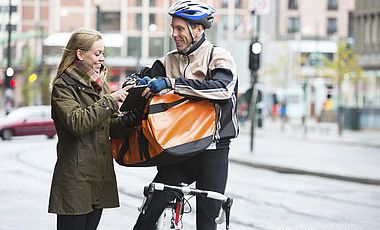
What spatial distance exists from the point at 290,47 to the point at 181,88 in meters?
82.4

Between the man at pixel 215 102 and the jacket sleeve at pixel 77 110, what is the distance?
0.87ft

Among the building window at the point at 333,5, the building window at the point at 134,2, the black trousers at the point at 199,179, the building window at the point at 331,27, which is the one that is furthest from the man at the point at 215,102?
the building window at the point at 333,5

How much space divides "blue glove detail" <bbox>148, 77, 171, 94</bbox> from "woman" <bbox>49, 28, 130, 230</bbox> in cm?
22

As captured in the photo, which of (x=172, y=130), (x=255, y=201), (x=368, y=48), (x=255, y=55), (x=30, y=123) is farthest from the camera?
(x=368, y=48)

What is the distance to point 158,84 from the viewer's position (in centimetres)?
494

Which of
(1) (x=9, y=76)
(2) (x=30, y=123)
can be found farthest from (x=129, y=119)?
(2) (x=30, y=123)

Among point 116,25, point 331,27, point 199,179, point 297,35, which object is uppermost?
point 331,27

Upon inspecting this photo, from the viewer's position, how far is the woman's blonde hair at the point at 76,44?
507cm

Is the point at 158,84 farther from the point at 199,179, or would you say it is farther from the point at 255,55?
the point at 255,55

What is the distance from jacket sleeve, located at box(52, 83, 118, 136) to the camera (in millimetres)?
4867

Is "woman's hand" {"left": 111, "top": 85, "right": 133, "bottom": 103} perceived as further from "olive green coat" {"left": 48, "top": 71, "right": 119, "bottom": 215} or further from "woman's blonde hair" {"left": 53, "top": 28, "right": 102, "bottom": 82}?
"woman's blonde hair" {"left": 53, "top": 28, "right": 102, "bottom": 82}

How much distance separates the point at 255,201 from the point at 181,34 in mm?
8025

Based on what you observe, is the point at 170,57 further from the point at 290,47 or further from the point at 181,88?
the point at 290,47

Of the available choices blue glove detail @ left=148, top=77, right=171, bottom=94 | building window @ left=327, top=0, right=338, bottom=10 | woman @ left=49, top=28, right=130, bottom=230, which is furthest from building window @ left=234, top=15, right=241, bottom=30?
blue glove detail @ left=148, top=77, right=171, bottom=94
